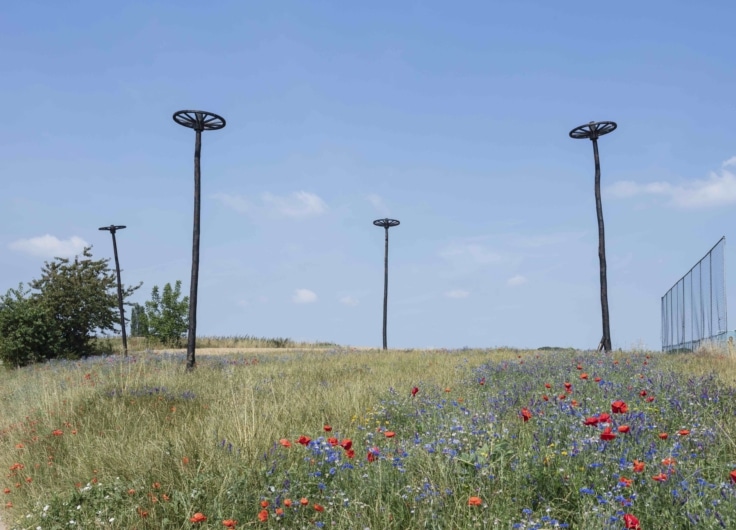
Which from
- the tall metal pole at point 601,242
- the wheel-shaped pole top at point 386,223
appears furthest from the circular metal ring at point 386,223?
the tall metal pole at point 601,242

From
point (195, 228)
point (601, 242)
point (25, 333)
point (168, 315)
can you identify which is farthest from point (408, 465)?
point (168, 315)

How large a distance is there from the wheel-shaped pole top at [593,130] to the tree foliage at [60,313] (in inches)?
981

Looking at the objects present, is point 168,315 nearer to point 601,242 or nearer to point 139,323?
point 139,323

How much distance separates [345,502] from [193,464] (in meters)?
1.81

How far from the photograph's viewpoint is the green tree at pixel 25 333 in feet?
90.9

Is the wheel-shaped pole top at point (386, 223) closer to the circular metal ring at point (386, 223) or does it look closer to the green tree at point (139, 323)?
the circular metal ring at point (386, 223)

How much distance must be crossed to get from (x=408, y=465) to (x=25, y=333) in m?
28.4

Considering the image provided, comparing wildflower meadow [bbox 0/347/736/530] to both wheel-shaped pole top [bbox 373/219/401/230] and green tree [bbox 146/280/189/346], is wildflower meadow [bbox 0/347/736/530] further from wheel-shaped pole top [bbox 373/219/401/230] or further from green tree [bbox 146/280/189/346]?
green tree [bbox 146/280/189/346]

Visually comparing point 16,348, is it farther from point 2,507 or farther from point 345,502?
point 345,502

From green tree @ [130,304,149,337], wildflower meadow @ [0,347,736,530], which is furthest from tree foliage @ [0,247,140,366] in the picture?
wildflower meadow @ [0,347,736,530]

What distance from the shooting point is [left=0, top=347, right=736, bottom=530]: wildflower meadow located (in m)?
3.90

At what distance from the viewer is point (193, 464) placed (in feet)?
17.5

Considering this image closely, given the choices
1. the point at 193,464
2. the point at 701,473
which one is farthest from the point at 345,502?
the point at 701,473

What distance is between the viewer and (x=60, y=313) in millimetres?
30672
